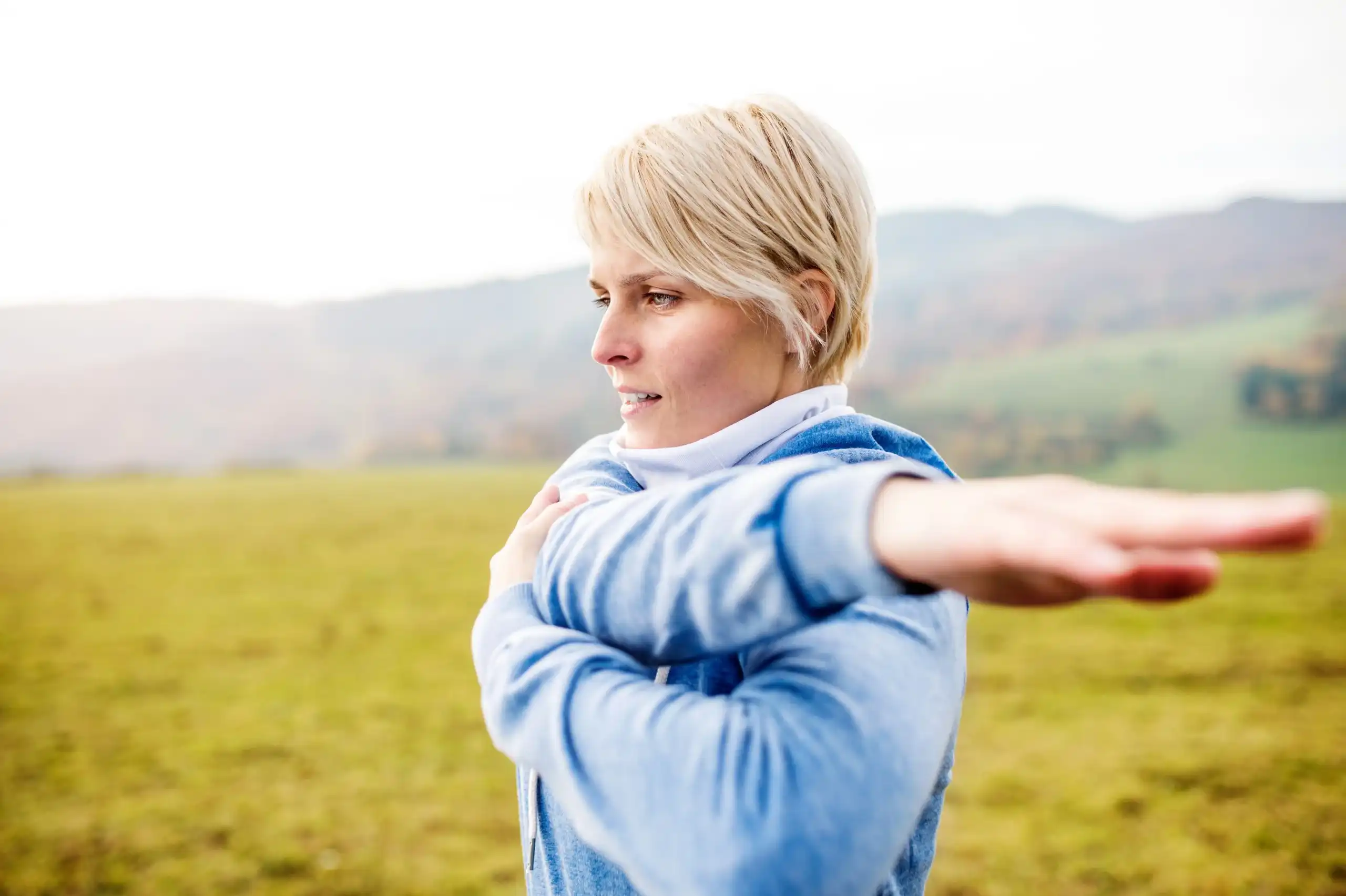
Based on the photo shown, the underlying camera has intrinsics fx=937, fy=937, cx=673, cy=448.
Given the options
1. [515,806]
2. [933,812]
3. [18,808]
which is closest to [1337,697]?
[515,806]

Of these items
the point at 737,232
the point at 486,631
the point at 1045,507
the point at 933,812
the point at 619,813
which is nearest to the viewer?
the point at 1045,507

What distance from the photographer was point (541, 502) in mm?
955

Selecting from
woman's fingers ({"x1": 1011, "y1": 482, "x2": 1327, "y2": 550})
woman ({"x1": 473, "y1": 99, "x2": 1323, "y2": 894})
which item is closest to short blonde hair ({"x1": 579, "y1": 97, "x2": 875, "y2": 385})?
woman ({"x1": 473, "y1": 99, "x2": 1323, "y2": 894})

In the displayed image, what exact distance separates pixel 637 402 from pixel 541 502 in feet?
0.51

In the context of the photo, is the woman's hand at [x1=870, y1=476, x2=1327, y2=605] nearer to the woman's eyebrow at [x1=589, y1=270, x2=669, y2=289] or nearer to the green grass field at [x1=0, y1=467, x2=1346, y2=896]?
the woman's eyebrow at [x1=589, y1=270, x2=669, y2=289]

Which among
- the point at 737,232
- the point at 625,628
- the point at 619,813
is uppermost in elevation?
the point at 737,232

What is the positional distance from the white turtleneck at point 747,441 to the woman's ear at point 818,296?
77 millimetres

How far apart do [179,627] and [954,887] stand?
9473mm

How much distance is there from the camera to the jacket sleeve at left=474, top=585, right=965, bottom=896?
637mm

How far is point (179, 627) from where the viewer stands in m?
11.1

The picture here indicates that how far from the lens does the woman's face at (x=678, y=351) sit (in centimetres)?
95

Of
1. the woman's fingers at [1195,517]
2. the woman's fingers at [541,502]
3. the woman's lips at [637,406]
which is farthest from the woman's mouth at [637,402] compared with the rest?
the woman's fingers at [1195,517]

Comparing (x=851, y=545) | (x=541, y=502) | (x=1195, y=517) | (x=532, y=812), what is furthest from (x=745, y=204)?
Answer: (x=532, y=812)

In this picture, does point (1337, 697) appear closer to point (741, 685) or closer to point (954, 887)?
point (954, 887)
